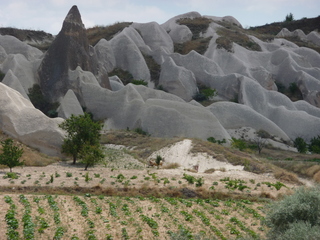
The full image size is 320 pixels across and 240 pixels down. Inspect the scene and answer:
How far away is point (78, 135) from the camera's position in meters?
20.6

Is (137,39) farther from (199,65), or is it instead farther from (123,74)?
(199,65)

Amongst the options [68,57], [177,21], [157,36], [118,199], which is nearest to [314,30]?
[177,21]

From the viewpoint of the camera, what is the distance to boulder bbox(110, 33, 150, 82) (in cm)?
4925

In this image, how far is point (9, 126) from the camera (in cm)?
2166

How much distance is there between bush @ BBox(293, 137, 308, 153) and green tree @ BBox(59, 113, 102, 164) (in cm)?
1827

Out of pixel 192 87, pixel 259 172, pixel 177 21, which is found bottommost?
pixel 259 172

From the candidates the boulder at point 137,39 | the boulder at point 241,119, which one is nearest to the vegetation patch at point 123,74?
the boulder at point 137,39

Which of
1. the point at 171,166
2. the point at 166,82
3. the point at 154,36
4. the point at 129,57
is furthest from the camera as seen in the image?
the point at 154,36

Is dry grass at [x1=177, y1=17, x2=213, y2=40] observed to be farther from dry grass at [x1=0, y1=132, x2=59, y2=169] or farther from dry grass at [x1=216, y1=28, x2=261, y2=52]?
dry grass at [x1=0, y1=132, x2=59, y2=169]

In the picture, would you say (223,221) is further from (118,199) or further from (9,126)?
(9,126)

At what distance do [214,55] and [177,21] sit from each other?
1411 cm

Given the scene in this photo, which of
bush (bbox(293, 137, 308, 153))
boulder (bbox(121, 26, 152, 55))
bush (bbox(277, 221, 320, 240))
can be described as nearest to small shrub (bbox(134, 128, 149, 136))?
bush (bbox(293, 137, 308, 153))

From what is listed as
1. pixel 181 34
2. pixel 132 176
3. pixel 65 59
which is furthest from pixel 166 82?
pixel 132 176

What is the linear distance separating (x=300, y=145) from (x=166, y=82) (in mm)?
16346
